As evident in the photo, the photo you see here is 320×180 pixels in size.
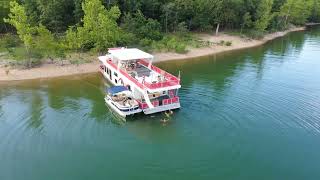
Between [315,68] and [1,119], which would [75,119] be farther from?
[315,68]

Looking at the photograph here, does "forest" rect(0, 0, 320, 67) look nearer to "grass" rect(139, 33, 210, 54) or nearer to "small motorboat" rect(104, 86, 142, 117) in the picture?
"grass" rect(139, 33, 210, 54)

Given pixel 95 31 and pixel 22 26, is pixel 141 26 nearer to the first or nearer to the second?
pixel 95 31

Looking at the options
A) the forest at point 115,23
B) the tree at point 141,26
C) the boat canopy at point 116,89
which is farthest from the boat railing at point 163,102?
the tree at point 141,26

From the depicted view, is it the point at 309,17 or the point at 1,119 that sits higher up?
the point at 309,17

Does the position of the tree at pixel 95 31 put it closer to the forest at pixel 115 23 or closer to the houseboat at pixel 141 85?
the forest at pixel 115 23

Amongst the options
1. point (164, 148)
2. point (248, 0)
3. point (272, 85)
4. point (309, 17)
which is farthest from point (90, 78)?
point (309, 17)
